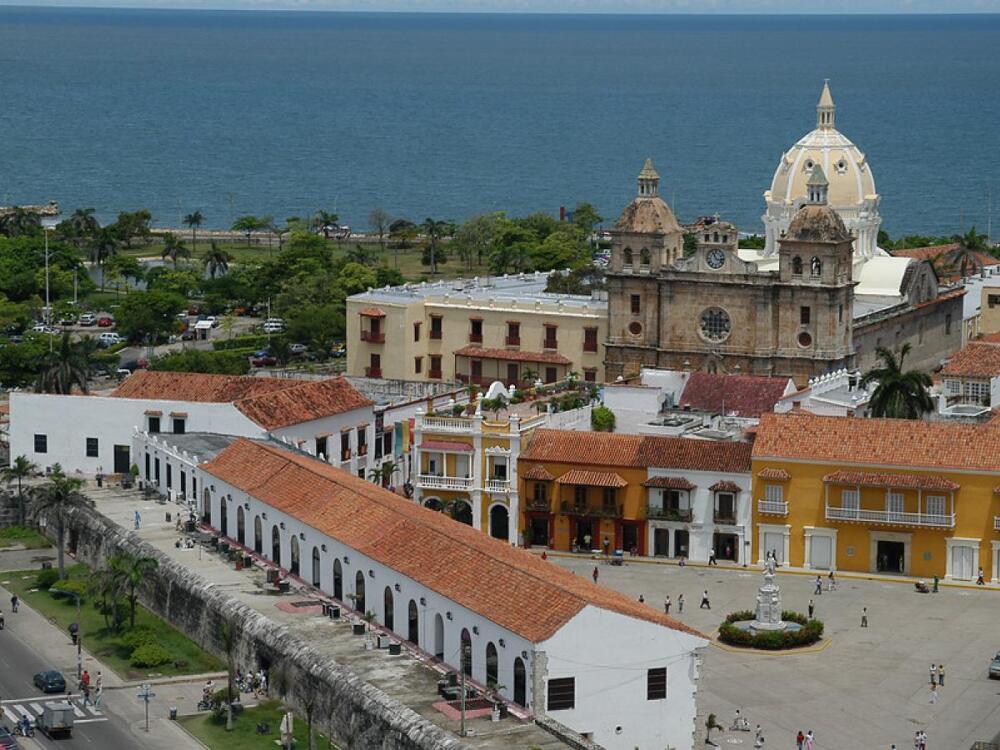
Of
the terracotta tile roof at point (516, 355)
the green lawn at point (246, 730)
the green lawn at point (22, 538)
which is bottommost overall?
Result: the green lawn at point (246, 730)

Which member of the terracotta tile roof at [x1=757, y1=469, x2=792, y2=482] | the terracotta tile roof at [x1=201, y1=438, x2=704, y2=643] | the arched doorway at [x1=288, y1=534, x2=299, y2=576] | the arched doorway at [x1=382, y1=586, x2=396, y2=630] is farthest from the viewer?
the terracotta tile roof at [x1=757, y1=469, x2=792, y2=482]

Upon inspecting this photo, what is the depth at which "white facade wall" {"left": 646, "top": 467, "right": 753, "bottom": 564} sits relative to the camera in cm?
8906

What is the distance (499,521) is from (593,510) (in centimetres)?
409

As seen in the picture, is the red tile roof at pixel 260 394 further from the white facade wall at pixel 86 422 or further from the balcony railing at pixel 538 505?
the balcony railing at pixel 538 505

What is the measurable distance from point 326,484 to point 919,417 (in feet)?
83.9

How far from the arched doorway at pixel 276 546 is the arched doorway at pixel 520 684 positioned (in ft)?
57.0

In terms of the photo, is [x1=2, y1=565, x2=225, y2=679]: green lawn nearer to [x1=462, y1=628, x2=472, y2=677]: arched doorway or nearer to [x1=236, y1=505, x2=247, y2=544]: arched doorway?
[x1=236, y1=505, x2=247, y2=544]: arched doorway

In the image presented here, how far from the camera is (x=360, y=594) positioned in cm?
7456

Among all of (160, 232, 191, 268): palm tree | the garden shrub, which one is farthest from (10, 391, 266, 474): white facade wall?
(160, 232, 191, 268): palm tree

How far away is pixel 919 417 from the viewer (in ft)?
313

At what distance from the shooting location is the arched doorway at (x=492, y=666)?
216ft

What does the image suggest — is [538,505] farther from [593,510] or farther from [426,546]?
[426,546]

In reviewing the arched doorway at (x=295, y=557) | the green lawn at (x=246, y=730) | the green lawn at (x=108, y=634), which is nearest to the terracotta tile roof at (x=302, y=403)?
the green lawn at (x=108, y=634)

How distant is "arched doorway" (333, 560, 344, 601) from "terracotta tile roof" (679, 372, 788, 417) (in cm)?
2549
